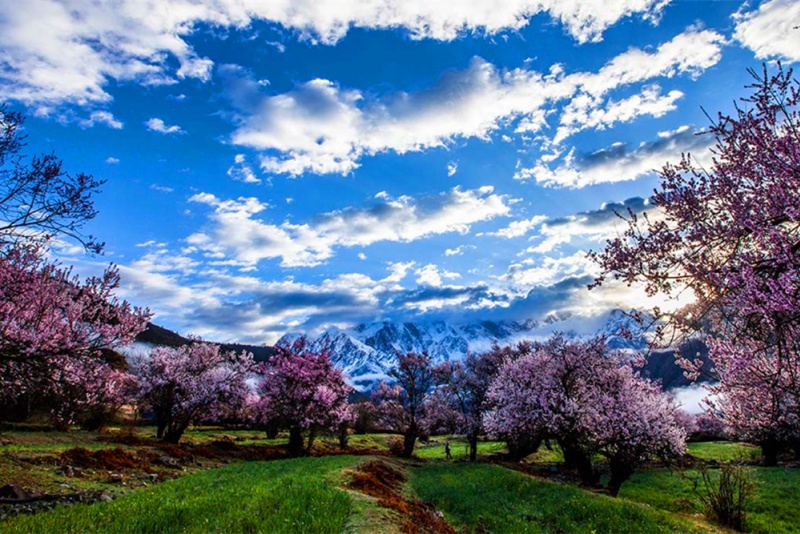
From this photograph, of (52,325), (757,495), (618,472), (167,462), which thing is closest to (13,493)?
(52,325)

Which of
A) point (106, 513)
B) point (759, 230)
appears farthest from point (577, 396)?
point (106, 513)

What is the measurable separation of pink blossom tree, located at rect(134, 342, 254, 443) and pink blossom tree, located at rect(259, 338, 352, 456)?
138 inches

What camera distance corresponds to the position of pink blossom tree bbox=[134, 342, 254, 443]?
141 ft

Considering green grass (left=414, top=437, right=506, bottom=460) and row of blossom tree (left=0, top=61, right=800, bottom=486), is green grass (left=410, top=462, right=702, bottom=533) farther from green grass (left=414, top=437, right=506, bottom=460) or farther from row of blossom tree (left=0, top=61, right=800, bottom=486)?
green grass (left=414, top=437, right=506, bottom=460)

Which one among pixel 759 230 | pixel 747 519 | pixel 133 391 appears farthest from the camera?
pixel 133 391

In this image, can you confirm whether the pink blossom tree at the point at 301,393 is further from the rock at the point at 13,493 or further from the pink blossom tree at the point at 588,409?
the rock at the point at 13,493

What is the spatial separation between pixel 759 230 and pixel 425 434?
51.3m

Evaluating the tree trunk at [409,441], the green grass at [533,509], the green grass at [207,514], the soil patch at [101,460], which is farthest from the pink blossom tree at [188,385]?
the green grass at [207,514]

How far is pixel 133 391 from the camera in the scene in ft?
170

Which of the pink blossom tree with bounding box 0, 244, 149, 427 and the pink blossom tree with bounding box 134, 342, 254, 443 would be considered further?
the pink blossom tree with bounding box 134, 342, 254, 443

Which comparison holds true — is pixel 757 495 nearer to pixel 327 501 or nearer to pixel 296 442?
pixel 327 501

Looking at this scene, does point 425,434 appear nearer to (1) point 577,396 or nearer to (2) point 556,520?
(1) point 577,396

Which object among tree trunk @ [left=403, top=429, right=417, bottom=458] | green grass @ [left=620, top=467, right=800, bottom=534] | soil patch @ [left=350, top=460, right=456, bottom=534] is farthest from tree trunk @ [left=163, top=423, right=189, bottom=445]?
green grass @ [left=620, top=467, right=800, bottom=534]

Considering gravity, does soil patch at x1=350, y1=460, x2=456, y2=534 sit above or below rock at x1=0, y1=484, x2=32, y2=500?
below
